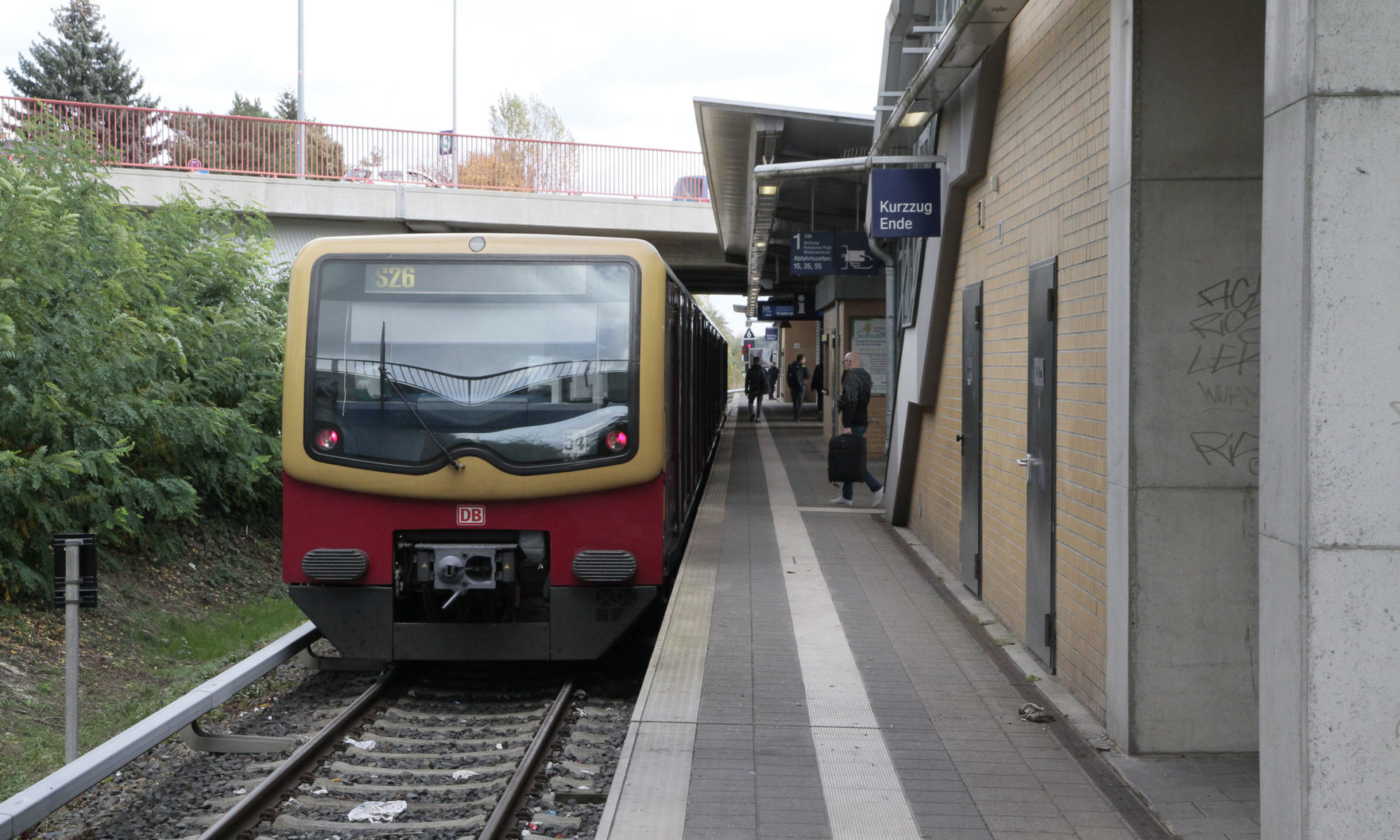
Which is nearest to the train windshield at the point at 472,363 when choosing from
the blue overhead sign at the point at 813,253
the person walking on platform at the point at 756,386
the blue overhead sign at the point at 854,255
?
the blue overhead sign at the point at 854,255

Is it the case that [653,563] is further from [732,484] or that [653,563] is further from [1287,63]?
[732,484]

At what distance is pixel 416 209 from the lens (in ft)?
72.1

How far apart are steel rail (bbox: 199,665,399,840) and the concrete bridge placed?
13717 mm

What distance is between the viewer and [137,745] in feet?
17.0

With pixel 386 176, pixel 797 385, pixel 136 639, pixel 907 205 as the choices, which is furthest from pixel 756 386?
pixel 136 639

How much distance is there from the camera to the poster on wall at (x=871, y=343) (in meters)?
21.8

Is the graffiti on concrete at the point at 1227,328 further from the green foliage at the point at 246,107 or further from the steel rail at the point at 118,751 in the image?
the green foliage at the point at 246,107

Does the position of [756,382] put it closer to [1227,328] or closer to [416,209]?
[416,209]

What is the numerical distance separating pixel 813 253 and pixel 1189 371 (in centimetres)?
1344

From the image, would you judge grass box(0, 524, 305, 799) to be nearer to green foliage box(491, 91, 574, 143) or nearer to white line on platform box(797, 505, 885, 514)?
white line on platform box(797, 505, 885, 514)

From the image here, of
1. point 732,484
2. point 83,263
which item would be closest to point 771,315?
point 732,484

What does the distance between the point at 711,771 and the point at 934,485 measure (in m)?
6.54

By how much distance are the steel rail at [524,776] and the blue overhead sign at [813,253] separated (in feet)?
39.8

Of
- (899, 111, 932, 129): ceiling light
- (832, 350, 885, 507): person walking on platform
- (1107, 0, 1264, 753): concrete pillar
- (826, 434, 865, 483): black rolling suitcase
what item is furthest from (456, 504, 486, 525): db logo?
(832, 350, 885, 507): person walking on platform
